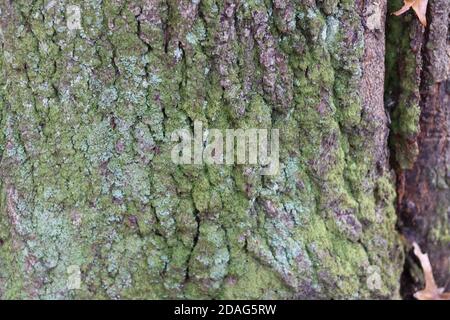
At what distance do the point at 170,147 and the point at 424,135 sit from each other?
0.95m

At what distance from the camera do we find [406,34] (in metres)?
1.72

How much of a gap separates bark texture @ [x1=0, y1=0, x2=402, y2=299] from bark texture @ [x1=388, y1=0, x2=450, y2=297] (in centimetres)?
12

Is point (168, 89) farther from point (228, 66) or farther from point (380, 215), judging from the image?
point (380, 215)

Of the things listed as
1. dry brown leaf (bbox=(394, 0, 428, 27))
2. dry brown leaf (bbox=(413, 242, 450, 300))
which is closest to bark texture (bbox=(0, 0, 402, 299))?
dry brown leaf (bbox=(394, 0, 428, 27))

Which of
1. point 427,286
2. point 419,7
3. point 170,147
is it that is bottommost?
point 427,286

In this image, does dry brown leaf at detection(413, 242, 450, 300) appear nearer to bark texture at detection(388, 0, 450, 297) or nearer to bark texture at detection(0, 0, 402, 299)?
bark texture at detection(388, 0, 450, 297)

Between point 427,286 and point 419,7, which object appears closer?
point 419,7

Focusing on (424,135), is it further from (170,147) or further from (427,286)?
(170,147)

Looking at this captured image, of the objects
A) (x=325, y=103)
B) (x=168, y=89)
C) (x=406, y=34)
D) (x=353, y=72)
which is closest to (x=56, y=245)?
(x=168, y=89)

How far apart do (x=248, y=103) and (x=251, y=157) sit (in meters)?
0.18

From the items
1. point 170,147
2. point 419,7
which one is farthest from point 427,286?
point 170,147

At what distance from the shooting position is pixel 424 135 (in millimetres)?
1847

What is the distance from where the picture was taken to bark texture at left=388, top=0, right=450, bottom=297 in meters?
1.71

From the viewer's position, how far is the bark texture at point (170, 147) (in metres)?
1.49
